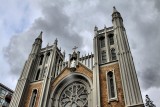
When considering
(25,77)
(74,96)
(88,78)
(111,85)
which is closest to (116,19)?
(88,78)

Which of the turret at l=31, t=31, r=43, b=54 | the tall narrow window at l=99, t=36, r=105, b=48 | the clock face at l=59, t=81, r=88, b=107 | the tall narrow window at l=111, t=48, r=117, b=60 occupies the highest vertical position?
the turret at l=31, t=31, r=43, b=54

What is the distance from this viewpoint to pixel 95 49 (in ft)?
74.8

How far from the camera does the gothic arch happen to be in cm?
1955

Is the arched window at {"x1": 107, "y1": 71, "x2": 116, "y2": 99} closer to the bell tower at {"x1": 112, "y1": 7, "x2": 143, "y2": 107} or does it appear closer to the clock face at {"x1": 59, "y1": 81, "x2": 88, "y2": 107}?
the bell tower at {"x1": 112, "y1": 7, "x2": 143, "y2": 107}

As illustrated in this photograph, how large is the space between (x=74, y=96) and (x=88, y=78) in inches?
91.3

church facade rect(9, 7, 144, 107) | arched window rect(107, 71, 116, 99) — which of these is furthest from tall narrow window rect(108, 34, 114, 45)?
arched window rect(107, 71, 116, 99)

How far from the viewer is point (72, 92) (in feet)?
67.7

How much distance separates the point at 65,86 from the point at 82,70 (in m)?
2.54

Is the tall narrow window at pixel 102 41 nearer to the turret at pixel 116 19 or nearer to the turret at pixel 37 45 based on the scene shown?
the turret at pixel 116 19

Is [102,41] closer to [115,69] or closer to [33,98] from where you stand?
[115,69]

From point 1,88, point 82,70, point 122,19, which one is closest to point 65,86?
point 82,70

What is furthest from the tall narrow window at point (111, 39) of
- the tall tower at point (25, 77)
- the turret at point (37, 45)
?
the turret at point (37, 45)

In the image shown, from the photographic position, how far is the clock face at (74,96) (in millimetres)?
19484

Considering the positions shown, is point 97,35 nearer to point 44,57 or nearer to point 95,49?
point 95,49
